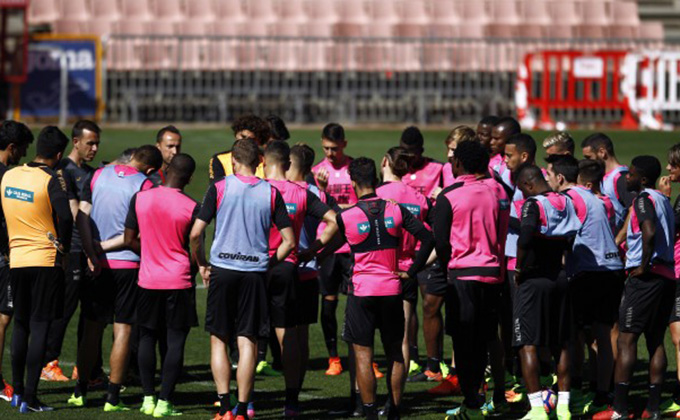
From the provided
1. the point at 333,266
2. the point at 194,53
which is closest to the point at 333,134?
the point at 333,266

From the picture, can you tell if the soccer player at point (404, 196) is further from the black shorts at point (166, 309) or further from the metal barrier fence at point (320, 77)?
the metal barrier fence at point (320, 77)

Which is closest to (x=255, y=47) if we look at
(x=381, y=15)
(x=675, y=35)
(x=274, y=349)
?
(x=381, y=15)

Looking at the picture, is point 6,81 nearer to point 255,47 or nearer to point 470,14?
point 255,47

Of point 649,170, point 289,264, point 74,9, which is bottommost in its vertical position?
point 289,264

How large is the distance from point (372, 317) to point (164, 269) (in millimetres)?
1677

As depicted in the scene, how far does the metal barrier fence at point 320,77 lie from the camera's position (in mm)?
26578

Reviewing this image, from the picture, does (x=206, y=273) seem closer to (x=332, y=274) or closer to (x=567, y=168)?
(x=332, y=274)

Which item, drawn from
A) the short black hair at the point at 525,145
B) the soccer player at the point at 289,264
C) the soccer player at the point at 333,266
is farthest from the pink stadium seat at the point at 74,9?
the soccer player at the point at 289,264

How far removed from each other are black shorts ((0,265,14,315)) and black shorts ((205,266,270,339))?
1.86 metres

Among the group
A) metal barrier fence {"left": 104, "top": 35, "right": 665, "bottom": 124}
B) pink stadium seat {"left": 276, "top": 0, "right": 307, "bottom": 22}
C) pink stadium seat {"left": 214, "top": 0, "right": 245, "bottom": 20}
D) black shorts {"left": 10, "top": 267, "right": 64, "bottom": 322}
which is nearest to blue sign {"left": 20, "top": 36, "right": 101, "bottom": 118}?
metal barrier fence {"left": 104, "top": 35, "right": 665, "bottom": 124}

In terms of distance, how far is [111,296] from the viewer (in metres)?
10.1

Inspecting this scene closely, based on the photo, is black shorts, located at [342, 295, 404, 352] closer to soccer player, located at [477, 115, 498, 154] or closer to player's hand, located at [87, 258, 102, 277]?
player's hand, located at [87, 258, 102, 277]

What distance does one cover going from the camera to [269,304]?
9828 mm

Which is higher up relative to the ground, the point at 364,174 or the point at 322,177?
the point at 364,174
